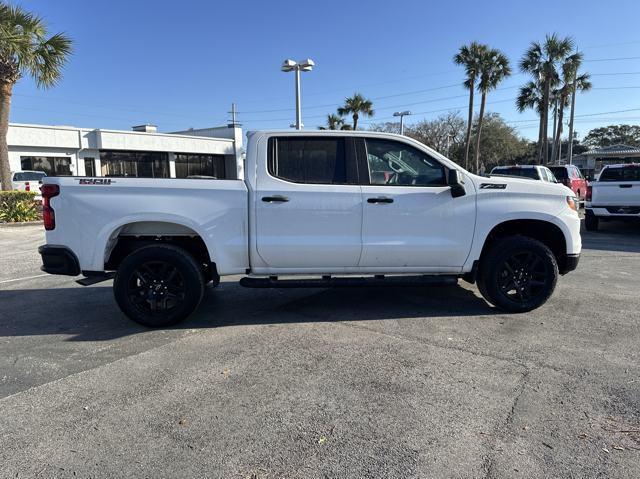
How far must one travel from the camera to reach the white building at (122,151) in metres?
28.4

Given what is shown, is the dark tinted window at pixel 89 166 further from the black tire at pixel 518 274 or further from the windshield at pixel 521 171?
the black tire at pixel 518 274

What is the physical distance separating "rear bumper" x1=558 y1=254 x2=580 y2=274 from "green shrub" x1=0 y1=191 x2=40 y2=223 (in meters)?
16.0

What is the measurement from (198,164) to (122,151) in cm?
A: 655

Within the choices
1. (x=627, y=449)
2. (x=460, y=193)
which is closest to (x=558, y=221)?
(x=460, y=193)

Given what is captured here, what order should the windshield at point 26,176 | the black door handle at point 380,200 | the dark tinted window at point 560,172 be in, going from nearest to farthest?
1. the black door handle at point 380,200
2. the dark tinted window at point 560,172
3. the windshield at point 26,176

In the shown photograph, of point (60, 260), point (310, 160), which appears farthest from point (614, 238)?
point (60, 260)

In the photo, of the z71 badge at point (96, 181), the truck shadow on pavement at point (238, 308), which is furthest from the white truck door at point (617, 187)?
the z71 badge at point (96, 181)

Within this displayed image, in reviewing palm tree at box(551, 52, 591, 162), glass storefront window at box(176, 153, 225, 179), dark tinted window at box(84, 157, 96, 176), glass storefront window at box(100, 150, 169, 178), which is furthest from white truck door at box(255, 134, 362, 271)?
palm tree at box(551, 52, 591, 162)

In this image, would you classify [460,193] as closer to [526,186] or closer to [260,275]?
[526,186]

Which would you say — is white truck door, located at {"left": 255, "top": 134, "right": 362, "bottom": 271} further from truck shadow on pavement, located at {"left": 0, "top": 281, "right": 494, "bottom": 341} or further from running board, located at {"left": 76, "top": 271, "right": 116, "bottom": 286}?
running board, located at {"left": 76, "top": 271, "right": 116, "bottom": 286}

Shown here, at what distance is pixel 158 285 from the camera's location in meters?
5.03

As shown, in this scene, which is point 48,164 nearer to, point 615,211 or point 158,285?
point 158,285

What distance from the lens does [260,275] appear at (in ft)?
16.9

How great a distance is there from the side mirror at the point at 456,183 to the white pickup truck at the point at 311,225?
11mm
